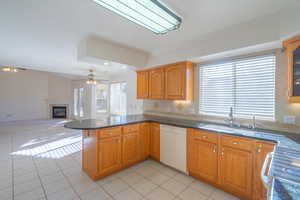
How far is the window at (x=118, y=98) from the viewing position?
15.6 ft

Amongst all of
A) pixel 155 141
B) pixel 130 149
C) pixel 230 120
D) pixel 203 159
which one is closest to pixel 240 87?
pixel 230 120

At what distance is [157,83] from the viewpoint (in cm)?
317

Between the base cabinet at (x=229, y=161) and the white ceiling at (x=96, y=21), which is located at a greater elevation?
the white ceiling at (x=96, y=21)

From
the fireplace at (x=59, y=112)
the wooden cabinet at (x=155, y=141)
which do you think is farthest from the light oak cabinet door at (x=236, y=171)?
the fireplace at (x=59, y=112)

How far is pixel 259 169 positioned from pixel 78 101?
321 inches

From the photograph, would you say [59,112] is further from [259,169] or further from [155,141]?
[259,169]

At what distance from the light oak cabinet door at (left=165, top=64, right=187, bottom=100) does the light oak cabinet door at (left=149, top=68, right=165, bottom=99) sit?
0.38ft

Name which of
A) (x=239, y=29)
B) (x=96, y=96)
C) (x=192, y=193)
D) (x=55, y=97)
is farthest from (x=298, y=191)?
(x=55, y=97)

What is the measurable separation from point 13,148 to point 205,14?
5.28 metres

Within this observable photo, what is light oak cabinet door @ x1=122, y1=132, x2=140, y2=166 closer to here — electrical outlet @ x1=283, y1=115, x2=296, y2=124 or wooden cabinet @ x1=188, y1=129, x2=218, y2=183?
wooden cabinet @ x1=188, y1=129, x2=218, y2=183

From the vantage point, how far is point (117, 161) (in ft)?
7.76

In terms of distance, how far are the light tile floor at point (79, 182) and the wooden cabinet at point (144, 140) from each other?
0.18m

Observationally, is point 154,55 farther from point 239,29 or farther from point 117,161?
point 117,161

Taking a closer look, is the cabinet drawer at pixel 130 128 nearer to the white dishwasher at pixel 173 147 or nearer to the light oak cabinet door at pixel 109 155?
the light oak cabinet door at pixel 109 155
